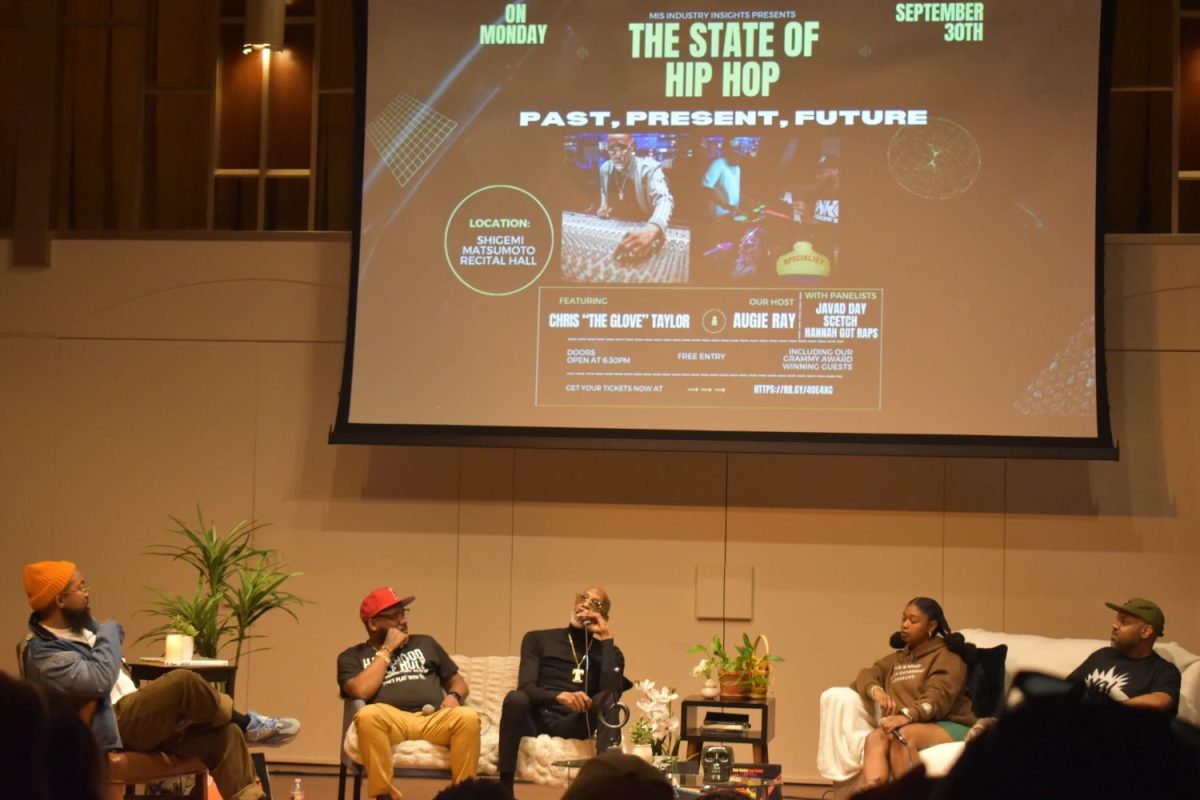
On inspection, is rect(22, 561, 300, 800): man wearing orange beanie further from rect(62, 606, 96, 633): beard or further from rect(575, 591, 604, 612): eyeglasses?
rect(575, 591, 604, 612): eyeglasses

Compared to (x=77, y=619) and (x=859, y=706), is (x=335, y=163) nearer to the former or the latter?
(x=77, y=619)

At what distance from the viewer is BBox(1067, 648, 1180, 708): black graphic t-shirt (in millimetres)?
5566

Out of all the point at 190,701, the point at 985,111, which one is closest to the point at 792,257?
the point at 985,111

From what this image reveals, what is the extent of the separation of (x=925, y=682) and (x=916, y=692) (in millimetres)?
56

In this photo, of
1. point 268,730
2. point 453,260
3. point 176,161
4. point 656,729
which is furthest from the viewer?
point 176,161

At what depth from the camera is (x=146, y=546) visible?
729cm

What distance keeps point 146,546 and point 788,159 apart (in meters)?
3.84

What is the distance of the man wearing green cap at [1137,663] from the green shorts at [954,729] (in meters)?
0.53

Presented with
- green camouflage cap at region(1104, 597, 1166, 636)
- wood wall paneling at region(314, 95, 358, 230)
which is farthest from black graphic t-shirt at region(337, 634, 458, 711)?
green camouflage cap at region(1104, 597, 1166, 636)

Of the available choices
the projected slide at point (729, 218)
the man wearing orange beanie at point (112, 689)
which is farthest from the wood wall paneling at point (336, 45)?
the man wearing orange beanie at point (112, 689)

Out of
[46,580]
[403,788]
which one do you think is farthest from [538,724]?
[46,580]

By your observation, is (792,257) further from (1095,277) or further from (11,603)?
(11,603)

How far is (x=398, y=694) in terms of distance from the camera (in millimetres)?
5691

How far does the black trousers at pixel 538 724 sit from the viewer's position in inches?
219
